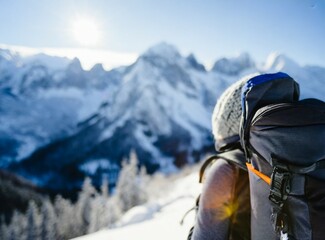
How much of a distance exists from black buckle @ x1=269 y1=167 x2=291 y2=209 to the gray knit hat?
79 cm

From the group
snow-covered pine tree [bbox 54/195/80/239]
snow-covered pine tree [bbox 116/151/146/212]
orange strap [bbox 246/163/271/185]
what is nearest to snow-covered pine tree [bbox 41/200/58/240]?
snow-covered pine tree [bbox 54/195/80/239]

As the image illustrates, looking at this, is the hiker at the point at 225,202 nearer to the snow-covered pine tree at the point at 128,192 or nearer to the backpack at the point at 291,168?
the backpack at the point at 291,168

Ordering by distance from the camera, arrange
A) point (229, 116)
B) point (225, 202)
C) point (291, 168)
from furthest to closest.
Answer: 1. point (229, 116)
2. point (225, 202)
3. point (291, 168)

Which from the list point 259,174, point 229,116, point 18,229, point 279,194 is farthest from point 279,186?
point 18,229

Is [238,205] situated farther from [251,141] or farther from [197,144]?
[197,144]

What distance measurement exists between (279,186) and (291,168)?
0.13 metres

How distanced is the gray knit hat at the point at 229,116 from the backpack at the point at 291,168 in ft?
1.84

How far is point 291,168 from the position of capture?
1748 millimetres

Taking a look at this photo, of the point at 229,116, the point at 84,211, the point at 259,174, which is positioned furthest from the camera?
the point at 84,211

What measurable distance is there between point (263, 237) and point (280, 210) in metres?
0.32

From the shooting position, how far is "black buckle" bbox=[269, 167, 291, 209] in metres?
1.75

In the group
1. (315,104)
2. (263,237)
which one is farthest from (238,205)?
(315,104)

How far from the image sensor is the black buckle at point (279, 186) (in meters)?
1.75

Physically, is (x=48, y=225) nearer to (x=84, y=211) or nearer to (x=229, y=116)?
(x=84, y=211)
